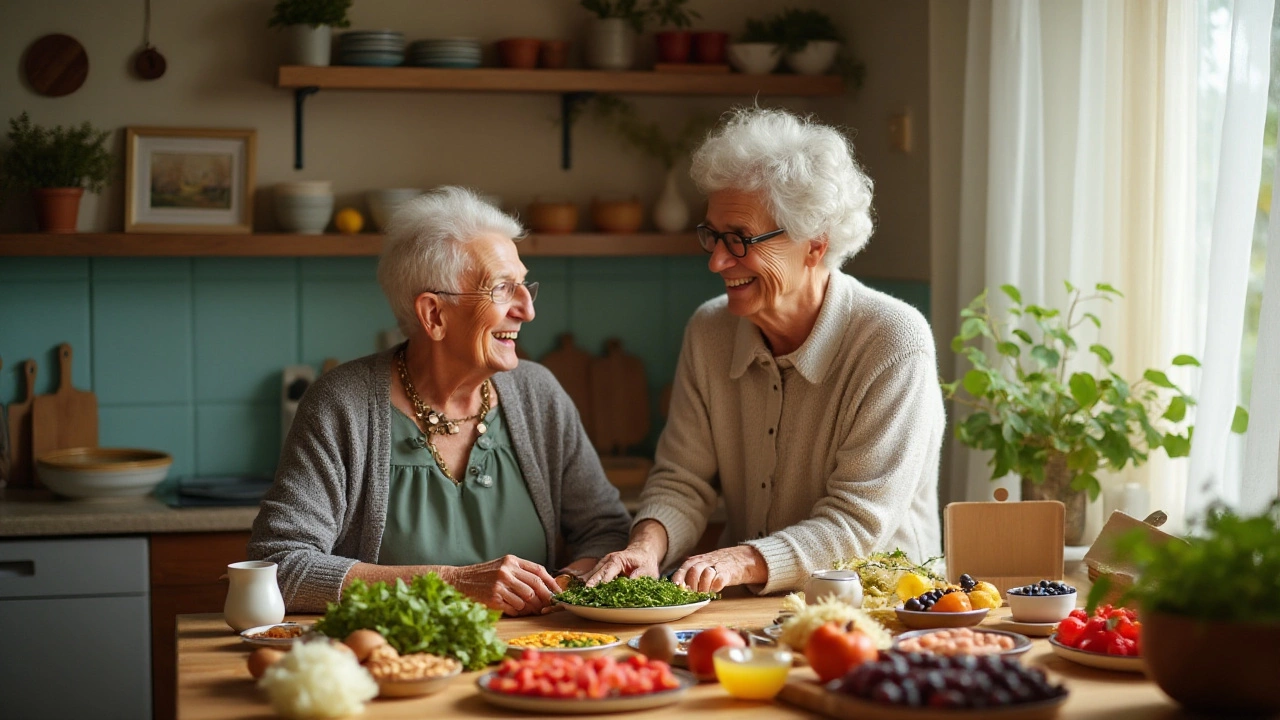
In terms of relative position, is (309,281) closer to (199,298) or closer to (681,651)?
(199,298)

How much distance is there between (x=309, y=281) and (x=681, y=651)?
2.60 m

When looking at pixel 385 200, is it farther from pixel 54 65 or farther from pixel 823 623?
pixel 823 623

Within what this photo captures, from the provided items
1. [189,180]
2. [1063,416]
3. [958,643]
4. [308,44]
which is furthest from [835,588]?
[189,180]

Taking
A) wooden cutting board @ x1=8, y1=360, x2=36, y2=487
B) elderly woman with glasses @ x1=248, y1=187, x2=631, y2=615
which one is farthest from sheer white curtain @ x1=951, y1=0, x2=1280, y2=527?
wooden cutting board @ x1=8, y1=360, x2=36, y2=487

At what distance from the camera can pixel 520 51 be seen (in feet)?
13.4

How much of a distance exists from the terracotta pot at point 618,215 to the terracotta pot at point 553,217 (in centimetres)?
9

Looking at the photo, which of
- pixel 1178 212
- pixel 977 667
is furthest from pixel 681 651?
pixel 1178 212

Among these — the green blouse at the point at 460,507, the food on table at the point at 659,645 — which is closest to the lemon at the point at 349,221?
the green blouse at the point at 460,507

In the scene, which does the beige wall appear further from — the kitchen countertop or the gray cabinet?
the gray cabinet

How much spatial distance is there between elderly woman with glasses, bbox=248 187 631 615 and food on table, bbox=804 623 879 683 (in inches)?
32.6

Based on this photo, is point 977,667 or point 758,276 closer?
point 977,667

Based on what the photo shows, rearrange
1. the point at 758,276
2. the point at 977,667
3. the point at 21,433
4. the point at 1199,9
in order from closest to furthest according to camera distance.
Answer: the point at 977,667 → the point at 758,276 → the point at 1199,9 → the point at 21,433

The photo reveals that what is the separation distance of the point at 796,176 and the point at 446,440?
829mm

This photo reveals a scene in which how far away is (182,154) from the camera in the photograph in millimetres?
4051
